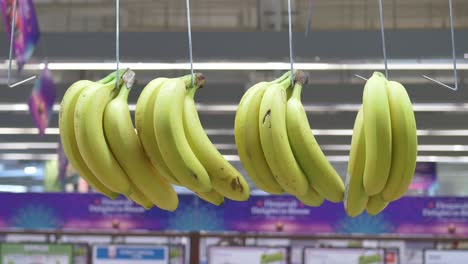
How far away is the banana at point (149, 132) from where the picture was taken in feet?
Answer: 6.02

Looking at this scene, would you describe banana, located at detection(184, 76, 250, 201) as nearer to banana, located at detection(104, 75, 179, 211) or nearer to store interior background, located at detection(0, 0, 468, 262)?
banana, located at detection(104, 75, 179, 211)

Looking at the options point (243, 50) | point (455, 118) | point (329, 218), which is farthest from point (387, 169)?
point (455, 118)

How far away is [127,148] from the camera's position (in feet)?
6.07

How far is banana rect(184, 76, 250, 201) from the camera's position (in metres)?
1.86

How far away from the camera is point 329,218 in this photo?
5953 millimetres

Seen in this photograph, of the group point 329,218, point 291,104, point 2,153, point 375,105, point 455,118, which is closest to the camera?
point 375,105

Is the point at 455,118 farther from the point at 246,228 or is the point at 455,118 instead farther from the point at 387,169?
the point at 387,169

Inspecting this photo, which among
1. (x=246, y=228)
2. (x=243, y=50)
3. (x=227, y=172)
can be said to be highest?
(x=243, y=50)

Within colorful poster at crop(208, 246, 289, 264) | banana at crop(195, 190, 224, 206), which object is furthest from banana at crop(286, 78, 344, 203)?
colorful poster at crop(208, 246, 289, 264)

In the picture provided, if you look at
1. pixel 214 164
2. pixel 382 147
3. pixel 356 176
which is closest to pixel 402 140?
Answer: pixel 382 147

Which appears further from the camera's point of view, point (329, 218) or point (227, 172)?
point (329, 218)

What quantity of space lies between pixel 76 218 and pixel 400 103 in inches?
187

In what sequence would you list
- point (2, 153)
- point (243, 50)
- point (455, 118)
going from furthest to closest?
point (2, 153)
point (455, 118)
point (243, 50)

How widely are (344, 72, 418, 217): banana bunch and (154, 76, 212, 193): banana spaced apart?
403mm
